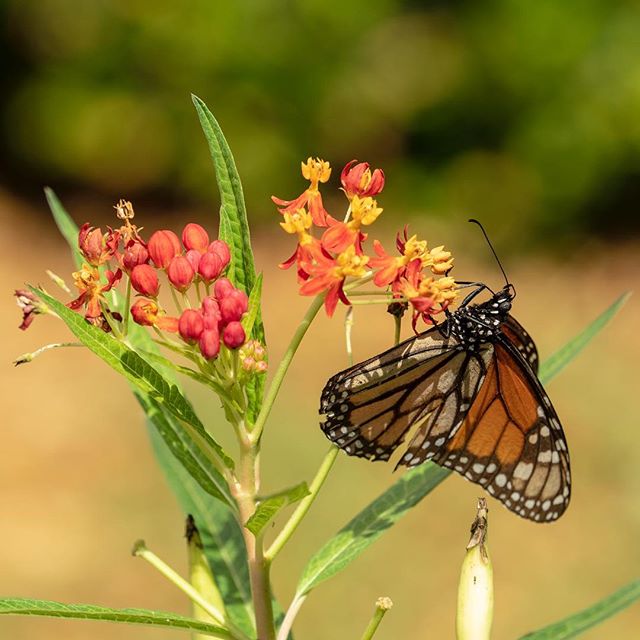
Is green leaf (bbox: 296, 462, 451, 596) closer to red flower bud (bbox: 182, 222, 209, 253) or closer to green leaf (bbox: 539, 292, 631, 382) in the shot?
green leaf (bbox: 539, 292, 631, 382)

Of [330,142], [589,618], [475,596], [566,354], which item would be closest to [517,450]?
[566,354]

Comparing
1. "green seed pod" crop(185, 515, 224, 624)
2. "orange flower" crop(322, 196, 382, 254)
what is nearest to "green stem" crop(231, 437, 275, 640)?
"green seed pod" crop(185, 515, 224, 624)

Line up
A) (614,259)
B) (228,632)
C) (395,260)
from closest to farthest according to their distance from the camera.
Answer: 1. (228,632)
2. (395,260)
3. (614,259)

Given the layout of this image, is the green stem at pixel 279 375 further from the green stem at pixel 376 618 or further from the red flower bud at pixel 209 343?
the green stem at pixel 376 618

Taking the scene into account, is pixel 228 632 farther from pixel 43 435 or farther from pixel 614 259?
pixel 614 259

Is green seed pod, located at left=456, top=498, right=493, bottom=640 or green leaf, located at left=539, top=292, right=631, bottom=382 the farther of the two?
green leaf, located at left=539, top=292, right=631, bottom=382

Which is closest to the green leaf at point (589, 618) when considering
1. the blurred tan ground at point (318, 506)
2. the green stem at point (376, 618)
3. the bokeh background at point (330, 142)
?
the green stem at point (376, 618)

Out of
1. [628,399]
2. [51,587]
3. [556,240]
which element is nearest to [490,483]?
[51,587]
